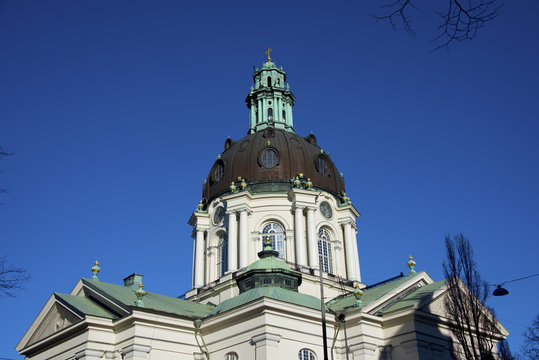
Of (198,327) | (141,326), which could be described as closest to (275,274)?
(198,327)

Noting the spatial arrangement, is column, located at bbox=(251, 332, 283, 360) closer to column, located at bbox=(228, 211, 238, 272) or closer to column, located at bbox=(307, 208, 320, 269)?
column, located at bbox=(307, 208, 320, 269)

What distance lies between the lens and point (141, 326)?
23250 millimetres

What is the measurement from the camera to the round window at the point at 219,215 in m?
35.3

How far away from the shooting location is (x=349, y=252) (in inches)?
1361

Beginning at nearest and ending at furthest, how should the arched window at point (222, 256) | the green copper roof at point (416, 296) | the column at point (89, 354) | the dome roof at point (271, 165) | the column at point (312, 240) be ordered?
1. the column at point (89, 354)
2. the green copper roof at point (416, 296)
3. the column at point (312, 240)
4. the arched window at point (222, 256)
5. the dome roof at point (271, 165)

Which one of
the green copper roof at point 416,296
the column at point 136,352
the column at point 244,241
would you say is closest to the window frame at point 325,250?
the column at point 244,241

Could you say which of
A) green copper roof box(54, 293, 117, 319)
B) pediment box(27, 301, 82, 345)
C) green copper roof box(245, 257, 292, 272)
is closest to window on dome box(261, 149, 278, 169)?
green copper roof box(245, 257, 292, 272)

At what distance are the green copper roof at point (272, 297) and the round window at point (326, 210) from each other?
9.58 metres

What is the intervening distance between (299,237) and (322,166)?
20.3 feet

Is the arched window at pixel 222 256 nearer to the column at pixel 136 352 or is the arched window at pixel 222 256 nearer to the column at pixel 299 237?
the column at pixel 299 237

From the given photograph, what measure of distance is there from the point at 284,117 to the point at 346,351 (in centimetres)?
2135

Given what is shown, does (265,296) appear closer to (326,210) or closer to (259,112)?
(326,210)

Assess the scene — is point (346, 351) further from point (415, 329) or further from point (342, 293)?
point (342, 293)

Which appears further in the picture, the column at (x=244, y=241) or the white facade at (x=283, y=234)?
the white facade at (x=283, y=234)
